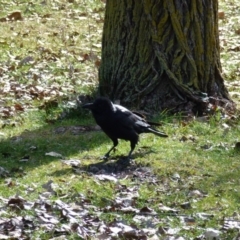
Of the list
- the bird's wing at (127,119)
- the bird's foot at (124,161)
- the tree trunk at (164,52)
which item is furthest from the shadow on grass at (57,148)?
the tree trunk at (164,52)

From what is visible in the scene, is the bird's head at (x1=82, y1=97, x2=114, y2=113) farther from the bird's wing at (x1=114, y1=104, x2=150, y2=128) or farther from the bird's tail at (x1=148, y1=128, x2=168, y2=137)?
the bird's tail at (x1=148, y1=128, x2=168, y2=137)

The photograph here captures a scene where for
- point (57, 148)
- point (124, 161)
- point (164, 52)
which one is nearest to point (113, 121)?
point (124, 161)

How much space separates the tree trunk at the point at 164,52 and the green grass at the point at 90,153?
16.2 inches

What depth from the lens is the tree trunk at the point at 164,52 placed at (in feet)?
30.6

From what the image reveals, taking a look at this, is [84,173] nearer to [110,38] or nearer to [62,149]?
[62,149]

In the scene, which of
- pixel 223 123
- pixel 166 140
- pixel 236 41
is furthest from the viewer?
pixel 236 41

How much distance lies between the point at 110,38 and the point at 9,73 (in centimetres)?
250

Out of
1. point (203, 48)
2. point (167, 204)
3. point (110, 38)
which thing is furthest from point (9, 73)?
point (167, 204)

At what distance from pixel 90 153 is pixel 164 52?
74.3 inches

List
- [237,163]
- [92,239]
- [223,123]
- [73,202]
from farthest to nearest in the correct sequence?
[223,123], [237,163], [73,202], [92,239]

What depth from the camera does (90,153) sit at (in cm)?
823

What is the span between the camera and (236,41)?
13.8 metres

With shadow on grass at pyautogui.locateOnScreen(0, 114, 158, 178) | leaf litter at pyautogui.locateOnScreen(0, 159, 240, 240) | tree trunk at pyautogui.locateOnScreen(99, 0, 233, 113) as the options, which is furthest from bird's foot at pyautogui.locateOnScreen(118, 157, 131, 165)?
tree trunk at pyautogui.locateOnScreen(99, 0, 233, 113)

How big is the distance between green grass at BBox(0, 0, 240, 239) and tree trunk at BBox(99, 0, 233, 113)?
41 cm
